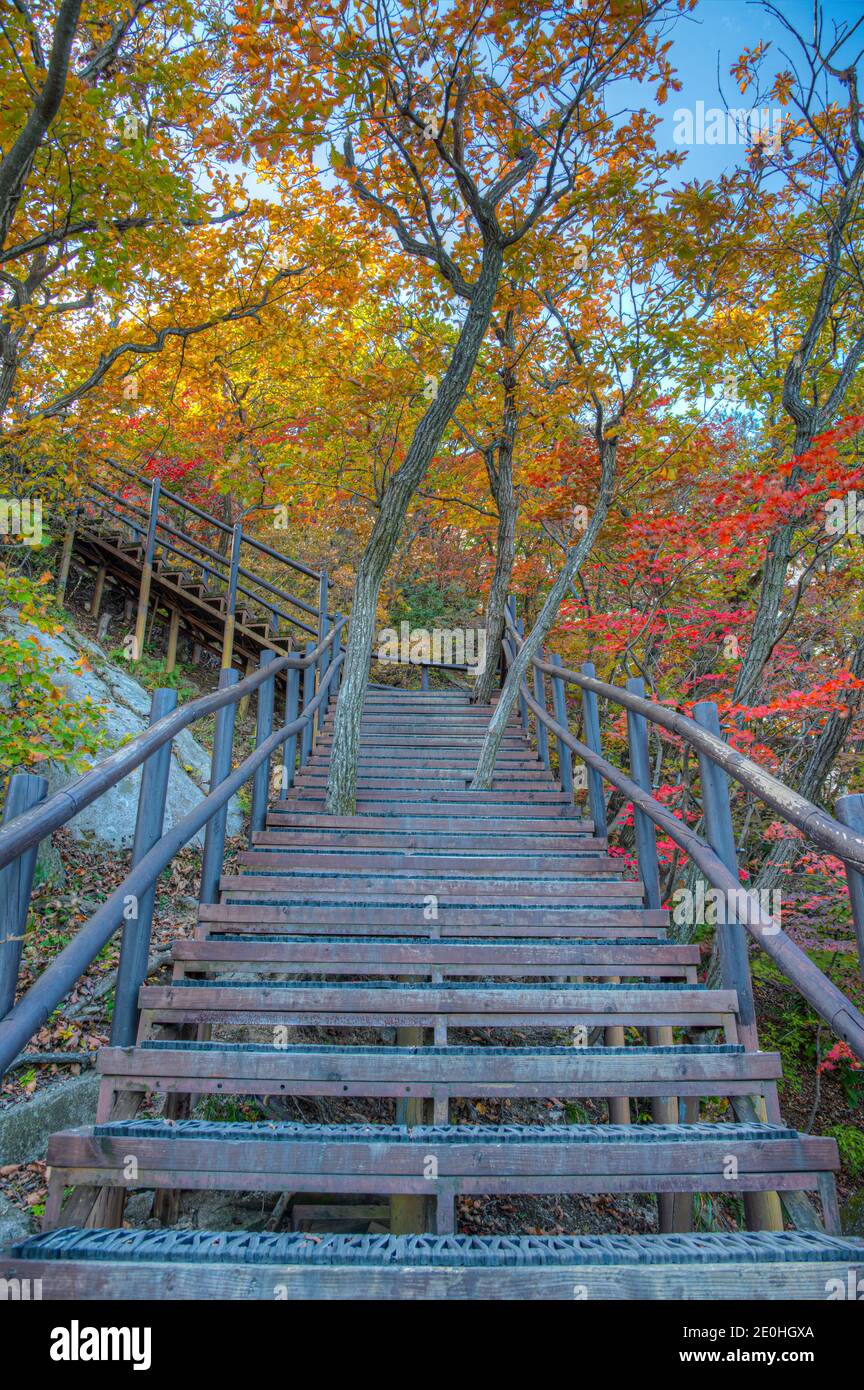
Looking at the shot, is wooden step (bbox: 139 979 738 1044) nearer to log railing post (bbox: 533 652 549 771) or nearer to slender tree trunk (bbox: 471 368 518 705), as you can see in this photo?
log railing post (bbox: 533 652 549 771)

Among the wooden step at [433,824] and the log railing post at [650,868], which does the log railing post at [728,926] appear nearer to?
the log railing post at [650,868]

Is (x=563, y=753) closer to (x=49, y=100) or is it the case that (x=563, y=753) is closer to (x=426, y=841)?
(x=426, y=841)

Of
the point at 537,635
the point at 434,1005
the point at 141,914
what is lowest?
the point at 434,1005

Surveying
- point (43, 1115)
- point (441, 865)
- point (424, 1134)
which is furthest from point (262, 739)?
point (424, 1134)

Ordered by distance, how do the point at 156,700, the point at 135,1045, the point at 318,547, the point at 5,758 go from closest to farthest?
the point at 135,1045, the point at 156,700, the point at 5,758, the point at 318,547

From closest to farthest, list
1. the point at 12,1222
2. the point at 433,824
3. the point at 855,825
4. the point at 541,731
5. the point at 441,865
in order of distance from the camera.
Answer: the point at 855,825, the point at 12,1222, the point at 441,865, the point at 433,824, the point at 541,731

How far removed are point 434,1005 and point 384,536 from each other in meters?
4.26

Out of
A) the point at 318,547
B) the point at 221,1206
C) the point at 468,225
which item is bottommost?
the point at 221,1206

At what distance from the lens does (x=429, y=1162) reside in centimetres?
200

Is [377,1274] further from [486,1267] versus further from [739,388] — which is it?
[739,388]

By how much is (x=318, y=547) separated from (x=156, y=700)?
16676mm

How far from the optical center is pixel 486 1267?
1592 mm

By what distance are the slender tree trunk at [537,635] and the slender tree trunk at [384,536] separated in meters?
1.38

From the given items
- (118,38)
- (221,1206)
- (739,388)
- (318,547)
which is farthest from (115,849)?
(318,547)
